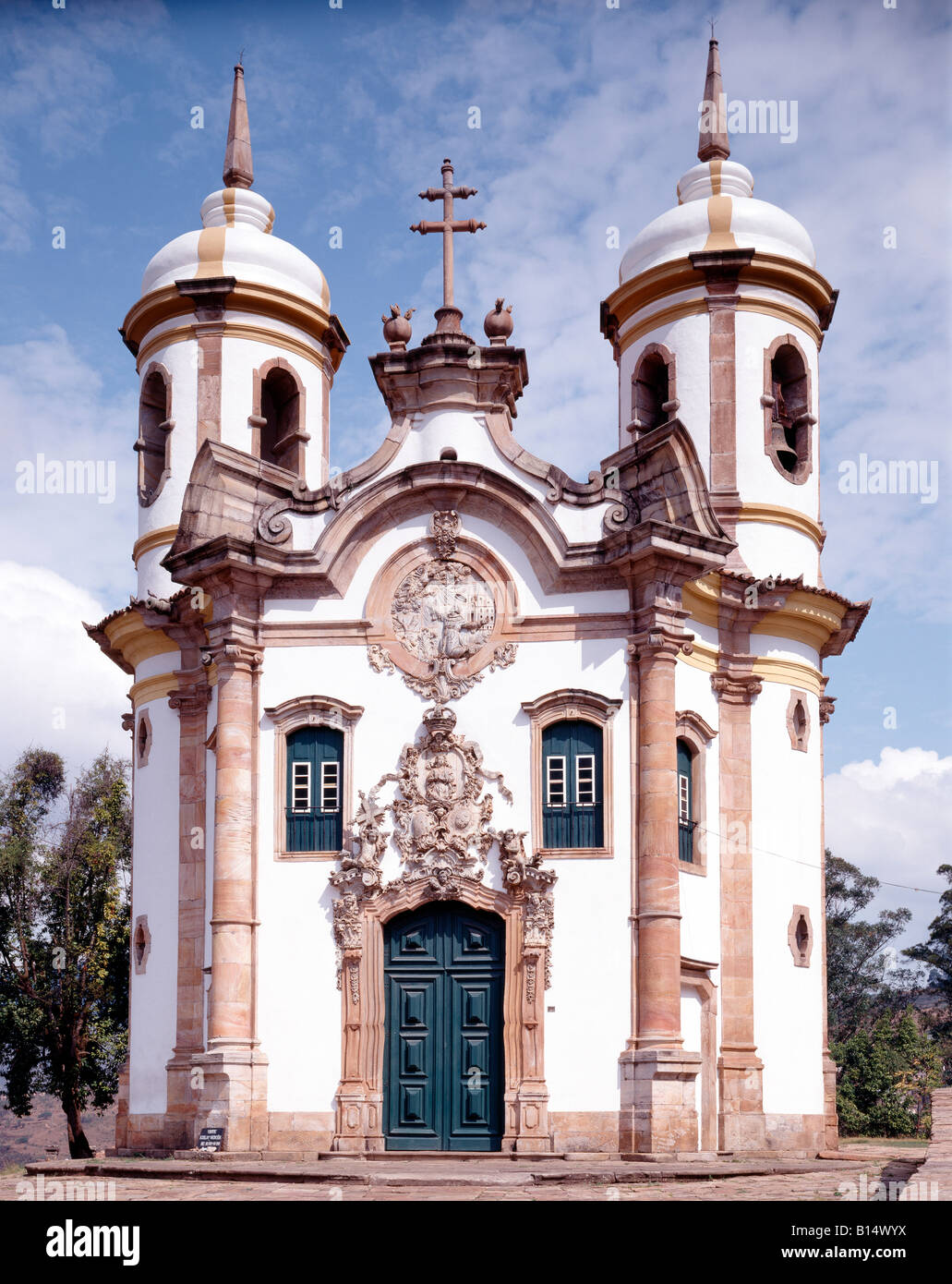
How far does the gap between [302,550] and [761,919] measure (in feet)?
26.9

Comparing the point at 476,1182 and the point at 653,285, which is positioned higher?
the point at 653,285

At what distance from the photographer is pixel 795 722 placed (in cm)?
2623

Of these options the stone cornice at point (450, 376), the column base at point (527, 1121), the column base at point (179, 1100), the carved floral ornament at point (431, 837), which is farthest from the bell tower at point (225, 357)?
A: the column base at point (527, 1121)

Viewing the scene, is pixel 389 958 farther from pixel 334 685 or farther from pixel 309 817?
pixel 334 685

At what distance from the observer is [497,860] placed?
22812 mm

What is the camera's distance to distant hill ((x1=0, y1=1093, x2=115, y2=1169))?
69750mm

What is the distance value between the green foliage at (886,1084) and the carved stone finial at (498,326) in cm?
1861

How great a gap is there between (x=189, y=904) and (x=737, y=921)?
301 inches

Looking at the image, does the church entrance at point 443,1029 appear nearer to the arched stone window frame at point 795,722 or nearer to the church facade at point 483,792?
the church facade at point 483,792

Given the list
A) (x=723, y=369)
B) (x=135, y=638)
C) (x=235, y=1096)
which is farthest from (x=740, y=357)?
(x=235, y=1096)

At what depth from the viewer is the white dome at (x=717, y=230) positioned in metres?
27.7

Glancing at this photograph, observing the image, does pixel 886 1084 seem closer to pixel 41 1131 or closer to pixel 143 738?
pixel 143 738
